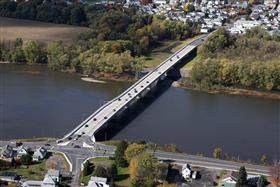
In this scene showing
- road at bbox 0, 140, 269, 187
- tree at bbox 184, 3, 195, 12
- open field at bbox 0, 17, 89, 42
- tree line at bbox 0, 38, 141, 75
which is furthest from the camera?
tree at bbox 184, 3, 195, 12

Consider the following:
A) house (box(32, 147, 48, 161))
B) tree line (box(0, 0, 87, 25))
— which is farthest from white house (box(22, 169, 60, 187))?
tree line (box(0, 0, 87, 25))

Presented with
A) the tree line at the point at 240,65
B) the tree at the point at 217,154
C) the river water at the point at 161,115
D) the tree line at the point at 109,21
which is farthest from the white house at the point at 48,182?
the tree line at the point at 109,21

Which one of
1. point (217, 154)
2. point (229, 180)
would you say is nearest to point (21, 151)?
point (217, 154)

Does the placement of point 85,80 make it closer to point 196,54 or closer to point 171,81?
point 171,81

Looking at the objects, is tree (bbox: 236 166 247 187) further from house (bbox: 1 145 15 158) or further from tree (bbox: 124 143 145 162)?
house (bbox: 1 145 15 158)

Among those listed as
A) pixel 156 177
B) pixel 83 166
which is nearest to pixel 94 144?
pixel 83 166

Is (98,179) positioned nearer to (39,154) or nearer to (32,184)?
(32,184)
